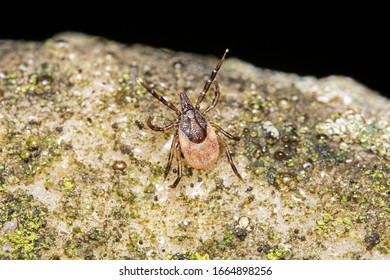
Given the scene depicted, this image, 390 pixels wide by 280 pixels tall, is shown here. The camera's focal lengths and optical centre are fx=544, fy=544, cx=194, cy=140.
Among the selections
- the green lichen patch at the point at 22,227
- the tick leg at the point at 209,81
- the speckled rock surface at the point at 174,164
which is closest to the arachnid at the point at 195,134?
the tick leg at the point at 209,81

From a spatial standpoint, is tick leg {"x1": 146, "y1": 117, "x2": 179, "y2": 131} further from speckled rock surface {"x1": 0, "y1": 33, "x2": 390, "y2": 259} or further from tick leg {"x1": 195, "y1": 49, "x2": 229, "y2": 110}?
tick leg {"x1": 195, "y1": 49, "x2": 229, "y2": 110}

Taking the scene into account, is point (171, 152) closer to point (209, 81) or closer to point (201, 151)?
point (201, 151)

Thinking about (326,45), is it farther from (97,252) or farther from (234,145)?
(97,252)

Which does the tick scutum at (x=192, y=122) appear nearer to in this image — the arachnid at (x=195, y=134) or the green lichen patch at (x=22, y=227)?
the arachnid at (x=195, y=134)

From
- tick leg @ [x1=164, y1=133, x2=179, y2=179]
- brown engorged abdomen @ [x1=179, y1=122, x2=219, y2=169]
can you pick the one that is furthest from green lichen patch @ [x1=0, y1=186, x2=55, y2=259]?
brown engorged abdomen @ [x1=179, y1=122, x2=219, y2=169]

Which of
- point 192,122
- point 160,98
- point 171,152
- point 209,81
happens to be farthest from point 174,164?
point 209,81
